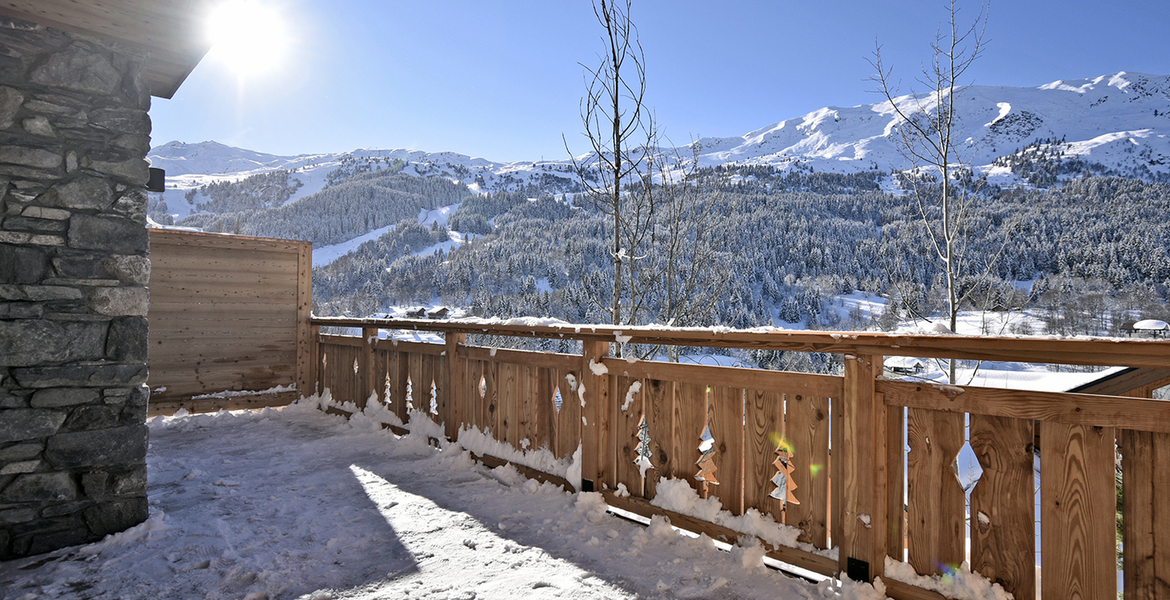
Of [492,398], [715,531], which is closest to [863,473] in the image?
[715,531]

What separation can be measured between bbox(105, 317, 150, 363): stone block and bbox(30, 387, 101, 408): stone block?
0.62 feet

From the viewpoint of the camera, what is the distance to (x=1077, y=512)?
157 cm

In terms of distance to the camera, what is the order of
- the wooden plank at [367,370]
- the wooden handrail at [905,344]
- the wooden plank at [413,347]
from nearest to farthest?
1. the wooden handrail at [905,344]
2. the wooden plank at [413,347]
3. the wooden plank at [367,370]

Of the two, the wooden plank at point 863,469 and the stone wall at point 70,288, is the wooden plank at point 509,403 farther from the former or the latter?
the wooden plank at point 863,469

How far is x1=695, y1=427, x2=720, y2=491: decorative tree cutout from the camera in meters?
2.49

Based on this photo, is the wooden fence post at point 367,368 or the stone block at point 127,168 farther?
the wooden fence post at point 367,368

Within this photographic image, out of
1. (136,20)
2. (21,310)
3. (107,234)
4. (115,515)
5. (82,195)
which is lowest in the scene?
(115,515)

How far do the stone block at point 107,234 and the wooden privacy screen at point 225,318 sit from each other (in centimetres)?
377

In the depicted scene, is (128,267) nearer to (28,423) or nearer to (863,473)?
(28,423)

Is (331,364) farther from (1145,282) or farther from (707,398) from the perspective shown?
(1145,282)

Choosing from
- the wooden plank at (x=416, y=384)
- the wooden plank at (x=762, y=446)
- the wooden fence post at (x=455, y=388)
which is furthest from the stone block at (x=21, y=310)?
the wooden plank at (x=762, y=446)

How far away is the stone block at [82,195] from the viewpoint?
2.62 m

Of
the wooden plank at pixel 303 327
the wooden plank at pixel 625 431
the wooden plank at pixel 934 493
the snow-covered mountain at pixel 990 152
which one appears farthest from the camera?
the snow-covered mountain at pixel 990 152

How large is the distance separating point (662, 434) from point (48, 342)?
3010mm
